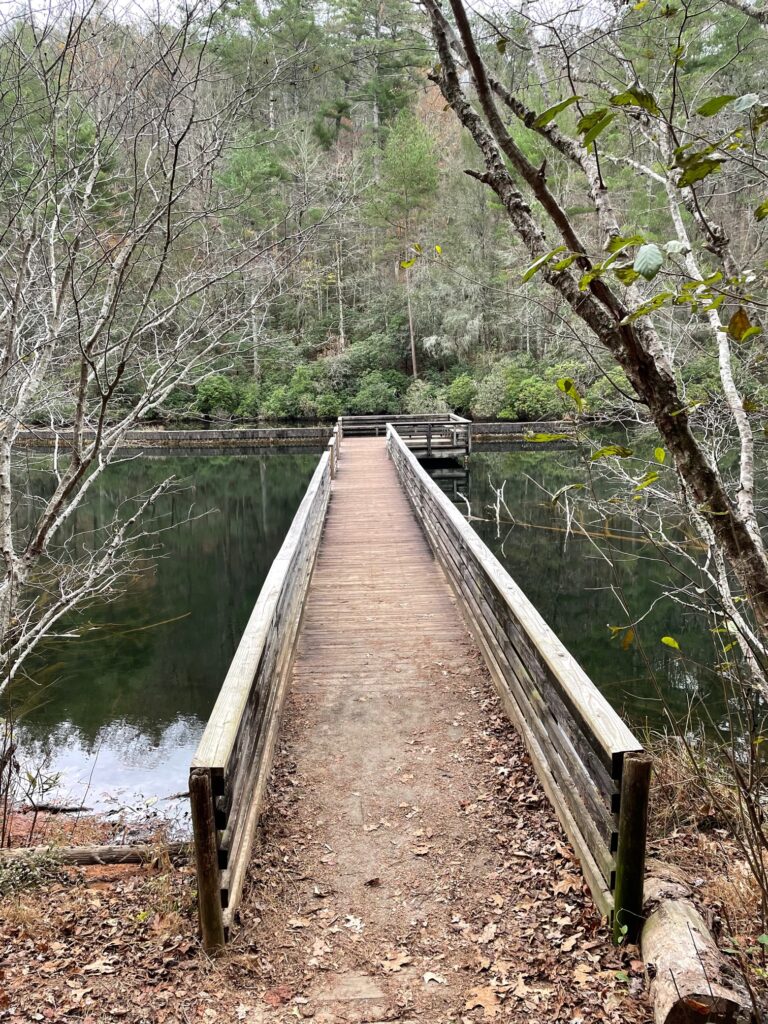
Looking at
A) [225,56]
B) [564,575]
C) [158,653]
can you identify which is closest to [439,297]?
[564,575]

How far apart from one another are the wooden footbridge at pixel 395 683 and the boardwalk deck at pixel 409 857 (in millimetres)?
49

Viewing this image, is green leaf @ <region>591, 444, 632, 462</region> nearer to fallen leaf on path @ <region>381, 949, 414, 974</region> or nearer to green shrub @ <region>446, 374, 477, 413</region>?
fallen leaf on path @ <region>381, 949, 414, 974</region>

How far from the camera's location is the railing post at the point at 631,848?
2.26 metres

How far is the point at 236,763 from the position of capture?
8.66 ft

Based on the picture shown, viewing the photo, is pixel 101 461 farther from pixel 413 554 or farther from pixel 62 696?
pixel 62 696

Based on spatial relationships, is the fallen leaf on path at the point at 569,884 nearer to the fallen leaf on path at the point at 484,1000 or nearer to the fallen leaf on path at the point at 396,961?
the fallen leaf on path at the point at 484,1000

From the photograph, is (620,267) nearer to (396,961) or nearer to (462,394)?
(396,961)

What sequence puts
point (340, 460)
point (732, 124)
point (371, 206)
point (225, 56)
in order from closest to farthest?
point (225, 56)
point (732, 124)
point (340, 460)
point (371, 206)

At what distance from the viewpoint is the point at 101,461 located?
3.90 metres

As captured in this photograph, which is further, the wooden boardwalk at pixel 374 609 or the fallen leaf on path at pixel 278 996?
the wooden boardwalk at pixel 374 609

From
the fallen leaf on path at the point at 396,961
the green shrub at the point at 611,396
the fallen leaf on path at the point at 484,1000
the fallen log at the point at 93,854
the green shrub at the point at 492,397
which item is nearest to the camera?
the green shrub at the point at 611,396

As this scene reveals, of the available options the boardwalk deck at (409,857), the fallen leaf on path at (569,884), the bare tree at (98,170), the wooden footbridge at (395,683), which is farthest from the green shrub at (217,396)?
the fallen leaf on path at (569,884)

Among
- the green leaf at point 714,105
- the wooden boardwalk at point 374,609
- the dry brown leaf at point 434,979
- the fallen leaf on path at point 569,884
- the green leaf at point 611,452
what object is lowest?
the dry brown leaf at point 434,979

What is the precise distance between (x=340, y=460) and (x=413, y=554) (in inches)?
360
